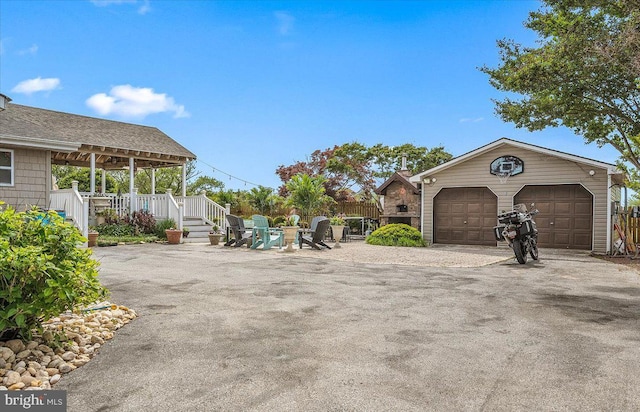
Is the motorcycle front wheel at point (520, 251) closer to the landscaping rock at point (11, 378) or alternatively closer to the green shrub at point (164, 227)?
the landscaping rock at point (11, 378)

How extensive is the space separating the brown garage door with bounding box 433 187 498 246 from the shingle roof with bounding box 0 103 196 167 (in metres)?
10.8

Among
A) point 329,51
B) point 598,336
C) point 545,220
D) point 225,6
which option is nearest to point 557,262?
point 545,220

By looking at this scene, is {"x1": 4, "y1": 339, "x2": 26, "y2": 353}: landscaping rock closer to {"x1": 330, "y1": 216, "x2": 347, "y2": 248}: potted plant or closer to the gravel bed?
the gravel bed

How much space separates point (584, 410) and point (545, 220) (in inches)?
498

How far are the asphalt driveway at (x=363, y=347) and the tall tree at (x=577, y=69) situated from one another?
4442 millimetres

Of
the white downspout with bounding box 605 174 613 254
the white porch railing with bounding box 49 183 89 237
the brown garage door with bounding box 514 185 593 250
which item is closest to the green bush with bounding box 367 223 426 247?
the brown garage door with bounding box 514 185 593 250

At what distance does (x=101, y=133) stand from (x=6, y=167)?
5.24 metres

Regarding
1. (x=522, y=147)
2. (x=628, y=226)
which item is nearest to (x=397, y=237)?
(x=522, y=147)

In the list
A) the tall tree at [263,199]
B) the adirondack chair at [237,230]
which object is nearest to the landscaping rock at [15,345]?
the adirondack chair at [237,230]

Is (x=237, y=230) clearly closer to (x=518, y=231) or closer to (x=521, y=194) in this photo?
(x=518, y=231)

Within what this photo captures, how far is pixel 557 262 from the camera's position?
983cm

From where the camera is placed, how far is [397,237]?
1468cm

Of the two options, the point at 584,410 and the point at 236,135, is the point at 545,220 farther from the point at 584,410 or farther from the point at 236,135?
the point at 236,135

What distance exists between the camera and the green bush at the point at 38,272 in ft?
9.02
